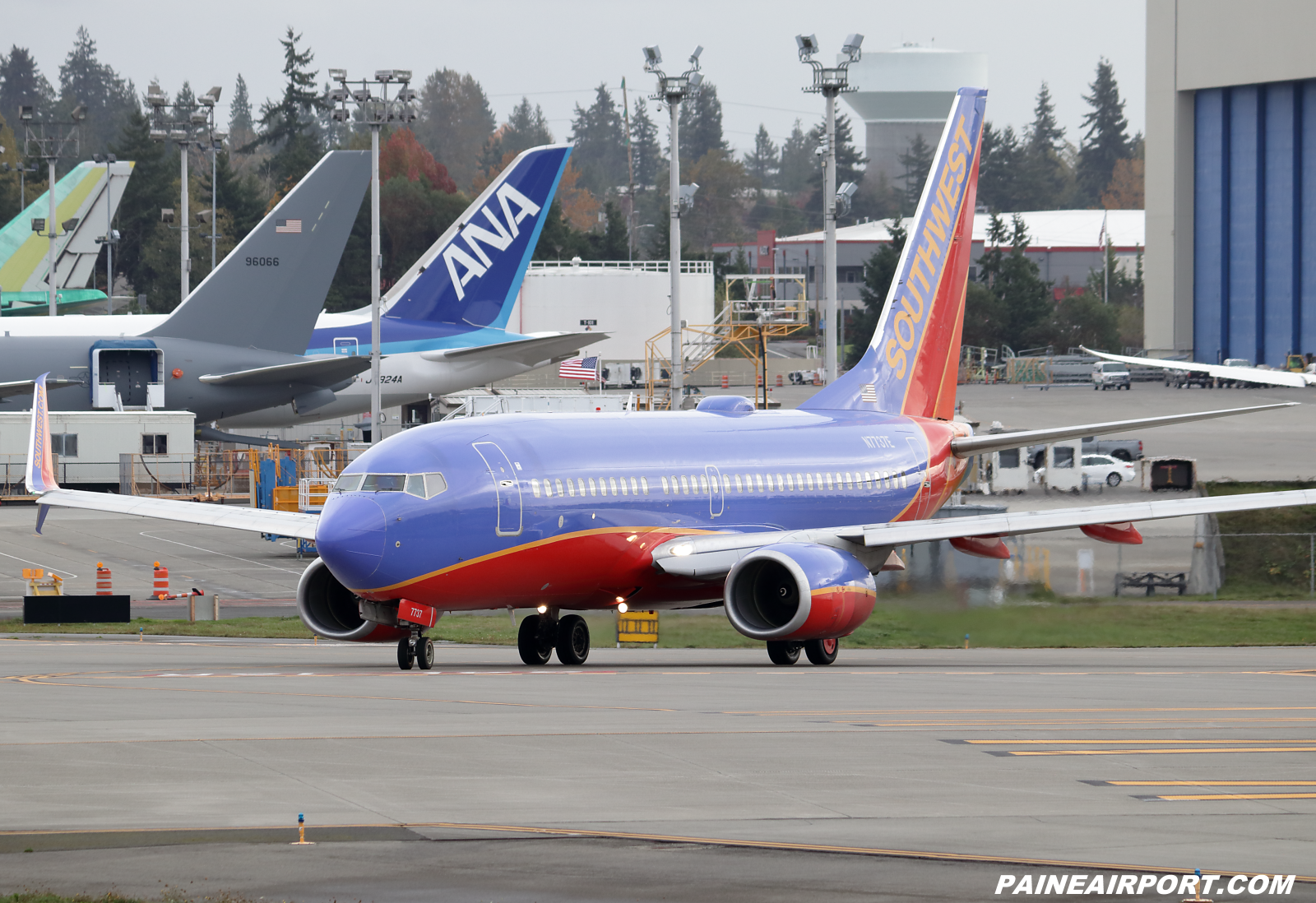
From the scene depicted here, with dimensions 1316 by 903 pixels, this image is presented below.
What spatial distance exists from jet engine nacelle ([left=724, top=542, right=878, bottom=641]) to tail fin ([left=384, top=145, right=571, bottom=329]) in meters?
35.9

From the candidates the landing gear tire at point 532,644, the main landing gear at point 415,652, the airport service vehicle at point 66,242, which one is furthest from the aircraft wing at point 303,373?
the airport service vehicle at point 66,242

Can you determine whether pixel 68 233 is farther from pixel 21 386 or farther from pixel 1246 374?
pixel 1246 374

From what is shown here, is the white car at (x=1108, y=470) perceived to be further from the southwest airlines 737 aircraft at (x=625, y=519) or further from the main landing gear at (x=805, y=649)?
the main landing gear at (x=805, y=649)

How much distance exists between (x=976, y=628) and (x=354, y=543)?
14.7 metres

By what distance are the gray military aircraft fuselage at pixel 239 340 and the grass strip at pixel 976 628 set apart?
2027 centimetres

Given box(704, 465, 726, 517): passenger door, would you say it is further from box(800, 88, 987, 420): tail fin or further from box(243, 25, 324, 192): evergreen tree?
box(243, 25, 324, 192): evergreen tree

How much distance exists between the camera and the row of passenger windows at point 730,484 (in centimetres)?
2753

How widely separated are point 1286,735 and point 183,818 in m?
11.5

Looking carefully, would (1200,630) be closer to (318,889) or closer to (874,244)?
(318,889)

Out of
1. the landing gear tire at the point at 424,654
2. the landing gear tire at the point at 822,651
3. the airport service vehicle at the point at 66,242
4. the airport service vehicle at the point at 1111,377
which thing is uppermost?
the airport service vehicle at the point at 66,242

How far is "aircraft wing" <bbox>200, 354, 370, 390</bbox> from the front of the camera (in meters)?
58.3

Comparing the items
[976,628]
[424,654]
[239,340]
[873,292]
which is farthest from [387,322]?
[873,292]

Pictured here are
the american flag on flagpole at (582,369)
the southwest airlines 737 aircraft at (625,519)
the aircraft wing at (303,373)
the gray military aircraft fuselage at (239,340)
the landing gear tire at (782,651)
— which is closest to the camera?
the southwest airlines 737 aircraft at (625,519)

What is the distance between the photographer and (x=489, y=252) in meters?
63.7
